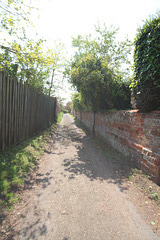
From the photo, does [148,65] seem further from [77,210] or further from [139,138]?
[77,210]

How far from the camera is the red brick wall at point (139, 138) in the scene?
9.89 feet

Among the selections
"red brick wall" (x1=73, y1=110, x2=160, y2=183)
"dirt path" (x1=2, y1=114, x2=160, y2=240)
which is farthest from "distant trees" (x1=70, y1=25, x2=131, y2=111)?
"dirt path" (x1=2, y1=114, x2=160, y2=240)

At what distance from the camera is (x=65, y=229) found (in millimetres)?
1853

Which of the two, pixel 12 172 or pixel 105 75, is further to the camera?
pixel 105 75

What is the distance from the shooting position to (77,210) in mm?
2217

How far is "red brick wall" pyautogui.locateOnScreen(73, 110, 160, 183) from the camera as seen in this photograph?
9.89 ft

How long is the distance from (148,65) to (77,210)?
11.8 ft

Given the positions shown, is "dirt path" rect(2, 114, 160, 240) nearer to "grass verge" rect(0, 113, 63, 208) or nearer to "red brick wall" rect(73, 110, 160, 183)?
"grass verge" rect(0, 113, 63, 208)

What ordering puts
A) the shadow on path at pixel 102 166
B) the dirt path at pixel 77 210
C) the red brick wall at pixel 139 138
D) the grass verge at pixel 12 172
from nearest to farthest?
the dirt path at pixel 77 210 < the grass verge at pixel 12 172 < the red brick wall at pixel 139 138 < the shadow on path at pixel 102 166

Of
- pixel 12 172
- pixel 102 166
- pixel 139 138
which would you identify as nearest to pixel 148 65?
pixel 139 138

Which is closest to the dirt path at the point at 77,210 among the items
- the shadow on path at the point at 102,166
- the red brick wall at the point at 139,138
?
the shadow on path at the point at 102,166

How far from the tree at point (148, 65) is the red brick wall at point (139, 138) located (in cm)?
38

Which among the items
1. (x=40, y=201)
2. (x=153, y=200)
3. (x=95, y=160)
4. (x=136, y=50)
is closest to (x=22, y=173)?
(x=40, y=201)

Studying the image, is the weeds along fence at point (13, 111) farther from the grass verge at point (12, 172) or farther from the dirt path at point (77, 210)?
the dirt path at point (77, 210)
